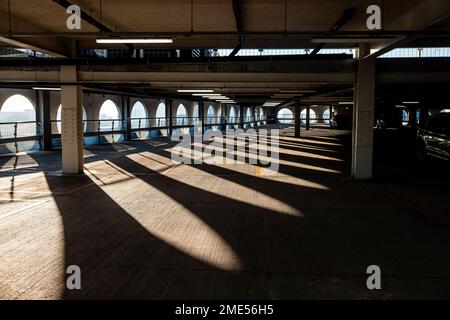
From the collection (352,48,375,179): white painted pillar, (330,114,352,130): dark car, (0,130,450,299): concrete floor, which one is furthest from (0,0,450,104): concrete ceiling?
(330,114,352,130): dark car

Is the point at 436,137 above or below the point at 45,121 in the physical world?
below

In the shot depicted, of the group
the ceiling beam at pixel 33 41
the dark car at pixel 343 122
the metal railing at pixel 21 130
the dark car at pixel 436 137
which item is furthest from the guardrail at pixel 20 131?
the dark car at pixel 343 122

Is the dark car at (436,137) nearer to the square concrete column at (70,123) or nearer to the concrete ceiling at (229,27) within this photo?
the concrete ceiling at (229,27)

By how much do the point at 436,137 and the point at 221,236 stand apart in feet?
36.3

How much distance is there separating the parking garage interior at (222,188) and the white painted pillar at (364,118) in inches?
1.6

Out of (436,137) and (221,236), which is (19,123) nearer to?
(221,236)

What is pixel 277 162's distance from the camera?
54.6 ft

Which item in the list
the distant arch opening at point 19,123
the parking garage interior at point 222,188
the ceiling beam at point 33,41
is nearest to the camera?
the parking garage interior at point 222,188

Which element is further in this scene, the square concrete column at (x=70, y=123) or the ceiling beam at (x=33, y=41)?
the square concrete column at (x=70, y=123)

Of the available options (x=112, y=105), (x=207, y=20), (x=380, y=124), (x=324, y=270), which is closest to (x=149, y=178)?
(x=207, y=20)

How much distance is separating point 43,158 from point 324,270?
14.2 m

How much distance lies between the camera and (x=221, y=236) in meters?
6.64

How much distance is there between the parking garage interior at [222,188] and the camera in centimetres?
502

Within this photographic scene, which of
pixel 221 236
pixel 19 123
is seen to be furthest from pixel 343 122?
pixel 221 236
